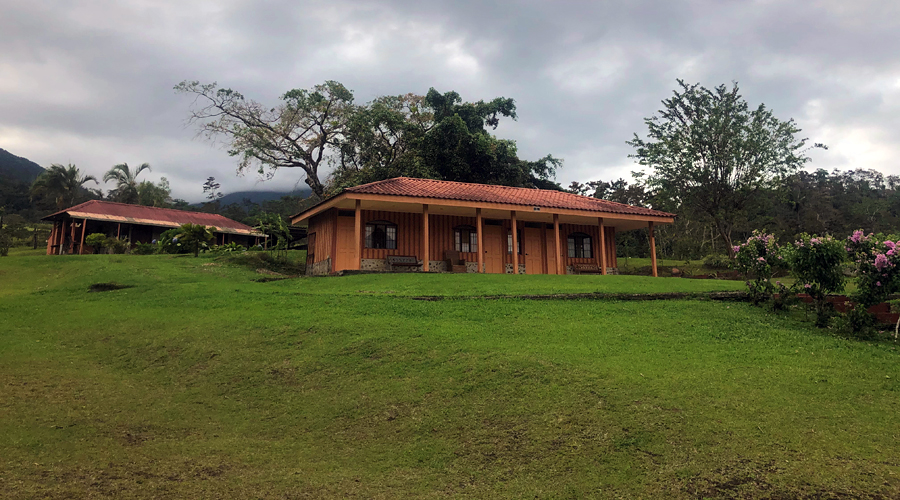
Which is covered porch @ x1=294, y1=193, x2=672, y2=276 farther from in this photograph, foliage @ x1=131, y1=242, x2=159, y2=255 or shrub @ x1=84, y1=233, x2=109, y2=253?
shrub @ x1=84, y1=233, x2=109, y2=253

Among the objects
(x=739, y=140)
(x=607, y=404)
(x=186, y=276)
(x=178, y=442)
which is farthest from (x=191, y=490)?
(x=739, y=140)

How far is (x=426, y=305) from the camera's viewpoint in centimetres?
1075

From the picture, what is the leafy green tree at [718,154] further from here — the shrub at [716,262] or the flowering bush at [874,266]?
the flowering bush at [874,266]

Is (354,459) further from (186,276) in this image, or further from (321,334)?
(186,276)

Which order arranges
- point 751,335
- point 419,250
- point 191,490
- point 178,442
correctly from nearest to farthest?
point 191,490 < point 178,442 < point 751,335 < point 419,250

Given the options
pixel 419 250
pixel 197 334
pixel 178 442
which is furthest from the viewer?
pixel 419 250

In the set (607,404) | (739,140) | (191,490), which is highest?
(739,140)

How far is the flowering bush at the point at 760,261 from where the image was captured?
10.2m

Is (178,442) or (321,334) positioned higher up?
(321,334)

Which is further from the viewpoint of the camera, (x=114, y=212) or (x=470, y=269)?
(x=114, y=212)

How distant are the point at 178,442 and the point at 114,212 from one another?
28.3 metres

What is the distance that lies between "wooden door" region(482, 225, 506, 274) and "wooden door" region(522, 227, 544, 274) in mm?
1059

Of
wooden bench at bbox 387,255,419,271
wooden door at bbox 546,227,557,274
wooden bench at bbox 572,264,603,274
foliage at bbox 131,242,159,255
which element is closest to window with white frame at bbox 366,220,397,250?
wooden bench at bbox 387,255,419,271

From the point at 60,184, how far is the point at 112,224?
14.6 metres
